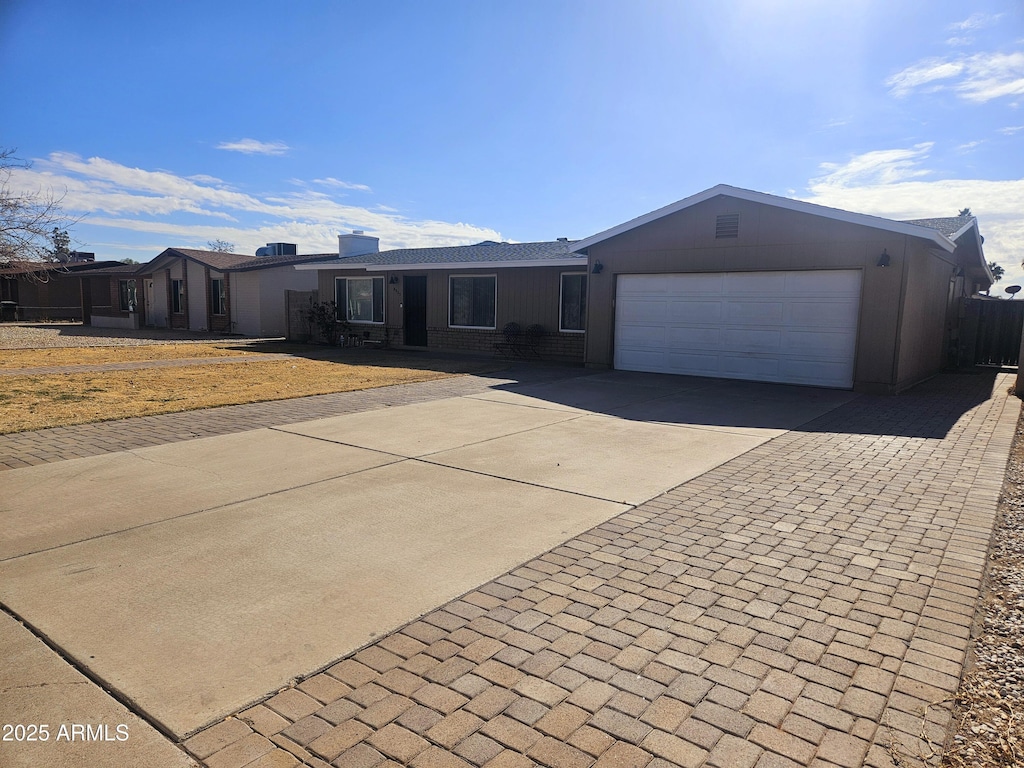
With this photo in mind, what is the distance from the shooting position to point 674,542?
169 inches

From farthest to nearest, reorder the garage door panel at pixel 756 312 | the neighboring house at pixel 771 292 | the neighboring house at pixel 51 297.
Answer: the neighboring house at pixel 51 297 → the garage door panel at pixel 756 312 → the neighboring house at pixel 771 292

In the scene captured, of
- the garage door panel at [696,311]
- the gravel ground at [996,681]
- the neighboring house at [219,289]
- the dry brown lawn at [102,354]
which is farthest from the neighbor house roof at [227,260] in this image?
the gravel ground at [996,681]

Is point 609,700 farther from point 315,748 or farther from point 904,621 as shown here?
point 904,621

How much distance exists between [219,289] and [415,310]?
12.6 m

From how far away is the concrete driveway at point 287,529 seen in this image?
9.73 ft

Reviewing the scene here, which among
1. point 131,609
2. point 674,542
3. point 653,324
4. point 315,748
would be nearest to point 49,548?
point 131,609

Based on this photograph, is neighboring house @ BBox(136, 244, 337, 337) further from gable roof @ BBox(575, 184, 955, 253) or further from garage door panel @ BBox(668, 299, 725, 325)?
garage door panel @ BBox(668, 299, 725, 325)

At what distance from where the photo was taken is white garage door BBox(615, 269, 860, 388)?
37.9 feet

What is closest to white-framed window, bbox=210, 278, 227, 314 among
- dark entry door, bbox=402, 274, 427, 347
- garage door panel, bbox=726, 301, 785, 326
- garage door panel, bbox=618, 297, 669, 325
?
dark entry door, bbox=402, 274, 427, 347

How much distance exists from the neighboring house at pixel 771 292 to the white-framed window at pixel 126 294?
1129 inches

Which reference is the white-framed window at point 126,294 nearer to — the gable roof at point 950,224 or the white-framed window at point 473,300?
the white-framed window at point 473,300

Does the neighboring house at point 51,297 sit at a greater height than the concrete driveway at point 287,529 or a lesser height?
greater

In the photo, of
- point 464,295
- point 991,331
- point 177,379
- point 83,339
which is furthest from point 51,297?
point 991,331

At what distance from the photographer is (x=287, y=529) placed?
14.8 feet
